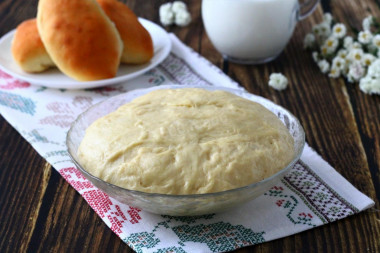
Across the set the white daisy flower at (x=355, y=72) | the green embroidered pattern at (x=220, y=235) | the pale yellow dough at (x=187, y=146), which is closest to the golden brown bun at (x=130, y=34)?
the pale yellow dough at (x=187, y=146)

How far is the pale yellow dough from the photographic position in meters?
0.92

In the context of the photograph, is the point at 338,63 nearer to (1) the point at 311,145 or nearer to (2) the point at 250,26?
(2) the point at 250,26

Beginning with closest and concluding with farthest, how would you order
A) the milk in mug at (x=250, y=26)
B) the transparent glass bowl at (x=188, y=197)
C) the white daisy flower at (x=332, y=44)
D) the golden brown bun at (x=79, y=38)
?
the transparent glass bowl at (x=188, y=197) → the golden brown bun at (x=79, y=38) → the milk in mug at (x=250, y=26) → the white daisy flower at (x=332, y=44)

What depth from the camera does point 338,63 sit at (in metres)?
1.59

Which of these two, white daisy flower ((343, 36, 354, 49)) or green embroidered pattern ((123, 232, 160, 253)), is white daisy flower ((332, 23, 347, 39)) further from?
green embroidered pattern ((123, 232, 160, 253))

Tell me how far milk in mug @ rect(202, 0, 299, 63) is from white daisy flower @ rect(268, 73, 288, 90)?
12cm

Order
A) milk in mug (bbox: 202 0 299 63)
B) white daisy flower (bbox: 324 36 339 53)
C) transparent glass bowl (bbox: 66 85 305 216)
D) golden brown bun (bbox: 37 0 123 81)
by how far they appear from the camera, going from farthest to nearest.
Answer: white daisy flower (bbox: 324 36 339 53) < milk in mug (bbox: 202 0 299 63) < golden brown bun (bbox: 37 0 123 81) < transparent glass bowl (bbox: 66 85 305 216)

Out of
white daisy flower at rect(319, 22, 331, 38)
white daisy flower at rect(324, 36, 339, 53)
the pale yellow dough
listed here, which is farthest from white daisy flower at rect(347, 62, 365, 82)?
the pale yellow dough

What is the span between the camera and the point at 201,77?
62.2 inches

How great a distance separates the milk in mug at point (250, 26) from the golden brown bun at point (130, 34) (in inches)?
8.5

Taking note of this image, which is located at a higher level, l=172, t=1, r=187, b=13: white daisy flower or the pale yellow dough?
the pale yellow dough

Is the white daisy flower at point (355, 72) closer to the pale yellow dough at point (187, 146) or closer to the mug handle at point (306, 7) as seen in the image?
the mug handle at point (306, 7)

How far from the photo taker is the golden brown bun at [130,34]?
1545 mm

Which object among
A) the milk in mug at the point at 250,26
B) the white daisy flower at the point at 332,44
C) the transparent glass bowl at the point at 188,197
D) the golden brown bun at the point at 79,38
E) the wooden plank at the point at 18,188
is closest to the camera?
the transparent glass bowl at the point at 188,197
